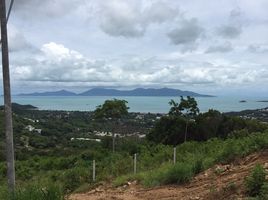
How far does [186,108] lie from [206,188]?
25.5 meters

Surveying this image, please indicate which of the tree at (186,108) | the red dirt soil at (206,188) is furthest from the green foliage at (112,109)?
the red dirt soil at (206,188)

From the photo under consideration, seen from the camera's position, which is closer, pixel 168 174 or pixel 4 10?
pixel 4 10

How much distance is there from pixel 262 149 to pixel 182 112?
24106 millimetres

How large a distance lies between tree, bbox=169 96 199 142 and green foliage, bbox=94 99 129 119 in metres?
4.25

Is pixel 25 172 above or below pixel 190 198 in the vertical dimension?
below

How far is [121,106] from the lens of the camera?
32.9 m

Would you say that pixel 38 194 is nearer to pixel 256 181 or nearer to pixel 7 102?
pixel 7 102

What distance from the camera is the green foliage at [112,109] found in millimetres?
32500

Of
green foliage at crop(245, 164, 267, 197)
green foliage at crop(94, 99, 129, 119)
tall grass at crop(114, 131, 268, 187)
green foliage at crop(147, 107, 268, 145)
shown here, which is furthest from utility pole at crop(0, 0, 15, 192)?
green foliage at crop(147, 107, 268, 145)

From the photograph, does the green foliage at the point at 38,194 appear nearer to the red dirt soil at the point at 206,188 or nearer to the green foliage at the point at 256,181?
the red dirt soil at the point at 206,188

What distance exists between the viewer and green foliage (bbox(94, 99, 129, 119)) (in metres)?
32.5

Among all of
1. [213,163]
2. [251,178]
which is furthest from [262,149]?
[251,178]

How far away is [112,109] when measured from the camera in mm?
32688

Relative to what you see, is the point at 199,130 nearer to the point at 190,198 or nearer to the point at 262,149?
the point at 262,149
